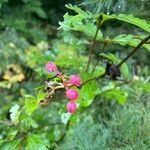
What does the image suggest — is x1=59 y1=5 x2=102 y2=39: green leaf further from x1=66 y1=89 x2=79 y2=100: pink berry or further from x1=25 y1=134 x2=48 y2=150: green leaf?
x1=25 y1=134 x2=48 y2=150: green leaf

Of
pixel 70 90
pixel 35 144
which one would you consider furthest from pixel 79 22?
pixel 35 144

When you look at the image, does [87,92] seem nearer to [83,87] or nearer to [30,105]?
[83,87]

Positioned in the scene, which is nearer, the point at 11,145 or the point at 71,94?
the point at 71,94

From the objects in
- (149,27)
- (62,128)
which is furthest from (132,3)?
(62,128)

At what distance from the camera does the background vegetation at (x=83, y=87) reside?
4.01ft

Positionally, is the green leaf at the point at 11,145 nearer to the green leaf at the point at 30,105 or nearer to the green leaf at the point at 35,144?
the green leaf at the point at 35,144

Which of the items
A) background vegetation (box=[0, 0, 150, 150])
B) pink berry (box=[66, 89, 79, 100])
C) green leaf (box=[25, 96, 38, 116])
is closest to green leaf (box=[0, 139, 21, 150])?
background vegetation (box=[0, 0, 150, 150])

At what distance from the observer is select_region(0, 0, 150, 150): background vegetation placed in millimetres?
1222

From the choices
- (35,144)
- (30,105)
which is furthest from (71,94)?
(35,144)

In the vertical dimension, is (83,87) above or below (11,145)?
above

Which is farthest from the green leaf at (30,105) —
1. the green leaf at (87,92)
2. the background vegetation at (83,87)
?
the green leaf at (87,92)

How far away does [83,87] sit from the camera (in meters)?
1.23

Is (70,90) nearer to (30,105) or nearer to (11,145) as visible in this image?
(30,105)

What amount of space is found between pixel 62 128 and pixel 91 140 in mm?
575
